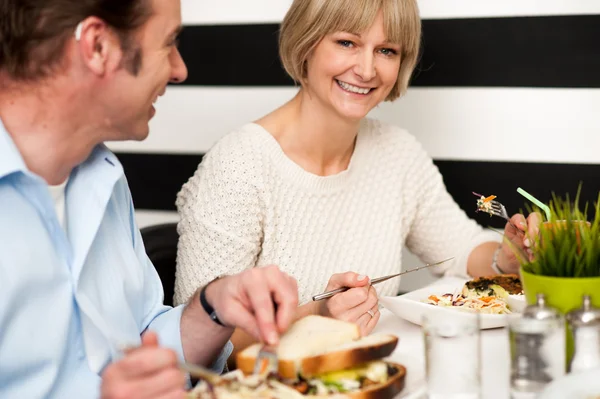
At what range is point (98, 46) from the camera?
3.99 ft

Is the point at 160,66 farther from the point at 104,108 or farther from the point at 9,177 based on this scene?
the point at 9,177

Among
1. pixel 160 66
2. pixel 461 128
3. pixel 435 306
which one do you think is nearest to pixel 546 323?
pixel 435 306

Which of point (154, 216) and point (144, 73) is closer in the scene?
point (144, 73)

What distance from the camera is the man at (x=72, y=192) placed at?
1189 mm

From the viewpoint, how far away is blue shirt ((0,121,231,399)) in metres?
1.20

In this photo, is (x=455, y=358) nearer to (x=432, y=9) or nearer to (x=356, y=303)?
(x=356, y=303)

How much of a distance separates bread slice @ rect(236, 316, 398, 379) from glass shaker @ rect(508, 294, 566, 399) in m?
0.18

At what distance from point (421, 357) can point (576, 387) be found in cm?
36

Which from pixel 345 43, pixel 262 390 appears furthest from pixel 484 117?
pixel 262 390

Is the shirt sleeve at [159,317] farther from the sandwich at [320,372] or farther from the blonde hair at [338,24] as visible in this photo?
the blonde hair at [338,24]

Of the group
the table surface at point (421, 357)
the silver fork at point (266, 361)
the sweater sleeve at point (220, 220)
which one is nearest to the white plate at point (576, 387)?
the table surface at point (421, 357)

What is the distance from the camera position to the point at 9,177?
1217mm

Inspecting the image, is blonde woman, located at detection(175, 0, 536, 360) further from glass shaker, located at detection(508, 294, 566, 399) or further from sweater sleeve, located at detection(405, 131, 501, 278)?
glass shaker, located at detection(508, 294, 566, 399)

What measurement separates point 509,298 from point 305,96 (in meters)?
0.80
